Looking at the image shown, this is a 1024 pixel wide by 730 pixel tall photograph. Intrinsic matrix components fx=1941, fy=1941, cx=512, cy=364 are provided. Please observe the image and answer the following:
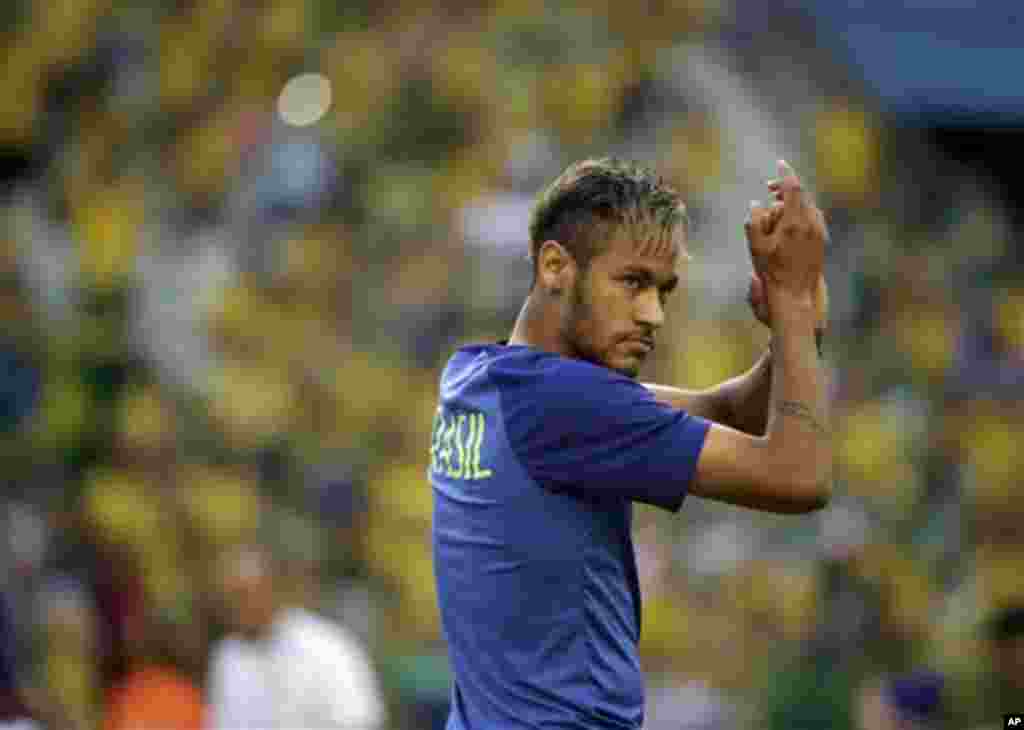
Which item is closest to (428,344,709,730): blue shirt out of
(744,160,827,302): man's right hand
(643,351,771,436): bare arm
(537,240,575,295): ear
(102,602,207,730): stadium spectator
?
(537,240,575,295): ear

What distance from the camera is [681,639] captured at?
23.5ft

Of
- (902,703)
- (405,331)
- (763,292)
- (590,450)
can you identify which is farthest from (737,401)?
(902,703)

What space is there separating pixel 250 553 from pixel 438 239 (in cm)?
135

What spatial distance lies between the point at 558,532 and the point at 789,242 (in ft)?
1.96

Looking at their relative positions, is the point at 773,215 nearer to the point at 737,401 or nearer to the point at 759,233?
the point at 759,233

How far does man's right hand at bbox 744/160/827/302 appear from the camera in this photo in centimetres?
313

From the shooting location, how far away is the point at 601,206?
315cm

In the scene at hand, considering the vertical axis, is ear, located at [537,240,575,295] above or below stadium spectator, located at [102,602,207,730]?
above

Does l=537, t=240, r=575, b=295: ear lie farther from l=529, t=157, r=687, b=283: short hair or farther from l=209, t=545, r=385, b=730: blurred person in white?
l=209, t=545, r=385, b=730: blurred person in white

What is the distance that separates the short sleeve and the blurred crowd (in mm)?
4027

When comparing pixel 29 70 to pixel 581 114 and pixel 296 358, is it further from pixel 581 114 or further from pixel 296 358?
pixel 581 114

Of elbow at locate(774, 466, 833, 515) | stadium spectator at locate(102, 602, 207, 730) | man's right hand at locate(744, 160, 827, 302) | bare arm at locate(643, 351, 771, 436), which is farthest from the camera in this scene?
stadium spectator at locate(102, 602, 207, 730)

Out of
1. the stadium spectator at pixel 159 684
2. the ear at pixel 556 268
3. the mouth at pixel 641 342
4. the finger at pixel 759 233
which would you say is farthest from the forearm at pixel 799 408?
the stadium spectator at pixel 159 684

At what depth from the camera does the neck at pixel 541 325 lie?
321 centimetres
